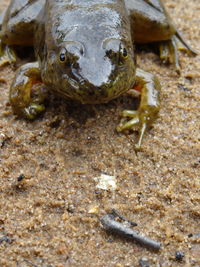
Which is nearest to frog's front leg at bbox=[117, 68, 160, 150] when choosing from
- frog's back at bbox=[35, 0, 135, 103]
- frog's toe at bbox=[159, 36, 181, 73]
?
frog's back at bbox=[35, 0, 135, 103]

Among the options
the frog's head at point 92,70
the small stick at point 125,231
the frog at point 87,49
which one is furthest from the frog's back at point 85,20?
the small stick at point 125,231

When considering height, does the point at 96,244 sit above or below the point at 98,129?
below

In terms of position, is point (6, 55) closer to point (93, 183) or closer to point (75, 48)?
point (75, 48)

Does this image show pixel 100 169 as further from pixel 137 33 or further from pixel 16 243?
pixel 137 33

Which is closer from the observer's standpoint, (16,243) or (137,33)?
(16,243)

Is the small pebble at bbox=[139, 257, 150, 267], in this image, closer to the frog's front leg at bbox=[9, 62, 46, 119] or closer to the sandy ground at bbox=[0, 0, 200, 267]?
the sandy ground at bbox=[0, 0, 200, 267]

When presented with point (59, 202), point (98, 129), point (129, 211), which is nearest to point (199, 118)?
point (98, 129)
